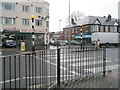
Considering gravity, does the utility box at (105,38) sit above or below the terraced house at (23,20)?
below

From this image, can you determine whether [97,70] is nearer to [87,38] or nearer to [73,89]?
[73,89]

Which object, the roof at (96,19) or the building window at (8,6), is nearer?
the building window at (8,6)

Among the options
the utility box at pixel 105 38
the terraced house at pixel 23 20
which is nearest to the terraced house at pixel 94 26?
the utility box at pixel 105 38

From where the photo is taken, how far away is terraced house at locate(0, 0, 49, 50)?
28984 millimetres

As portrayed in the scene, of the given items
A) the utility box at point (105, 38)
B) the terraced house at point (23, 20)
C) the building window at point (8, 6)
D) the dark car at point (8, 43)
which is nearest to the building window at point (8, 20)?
the terraced house at point (23, 20)

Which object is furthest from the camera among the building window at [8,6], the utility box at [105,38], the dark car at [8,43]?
the utility box at [105,38]

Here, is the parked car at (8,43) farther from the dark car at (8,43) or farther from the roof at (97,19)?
the roof at (97,19)

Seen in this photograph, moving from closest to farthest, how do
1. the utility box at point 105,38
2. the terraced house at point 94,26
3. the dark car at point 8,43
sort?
the dark car at point 8,43 < the utility box at point 105,38 < the terraced house at point 94,26

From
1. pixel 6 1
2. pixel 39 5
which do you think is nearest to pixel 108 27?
pixel 39 5

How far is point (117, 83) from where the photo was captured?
13.8ft

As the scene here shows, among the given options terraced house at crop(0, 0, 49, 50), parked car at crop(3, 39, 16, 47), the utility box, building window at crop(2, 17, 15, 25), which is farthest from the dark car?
the utility box

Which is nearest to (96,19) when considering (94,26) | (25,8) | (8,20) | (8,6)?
(94,26)

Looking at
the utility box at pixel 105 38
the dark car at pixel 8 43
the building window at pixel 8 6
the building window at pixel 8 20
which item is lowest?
the dark car at pixel 8 43

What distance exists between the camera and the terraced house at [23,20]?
95.1ft
